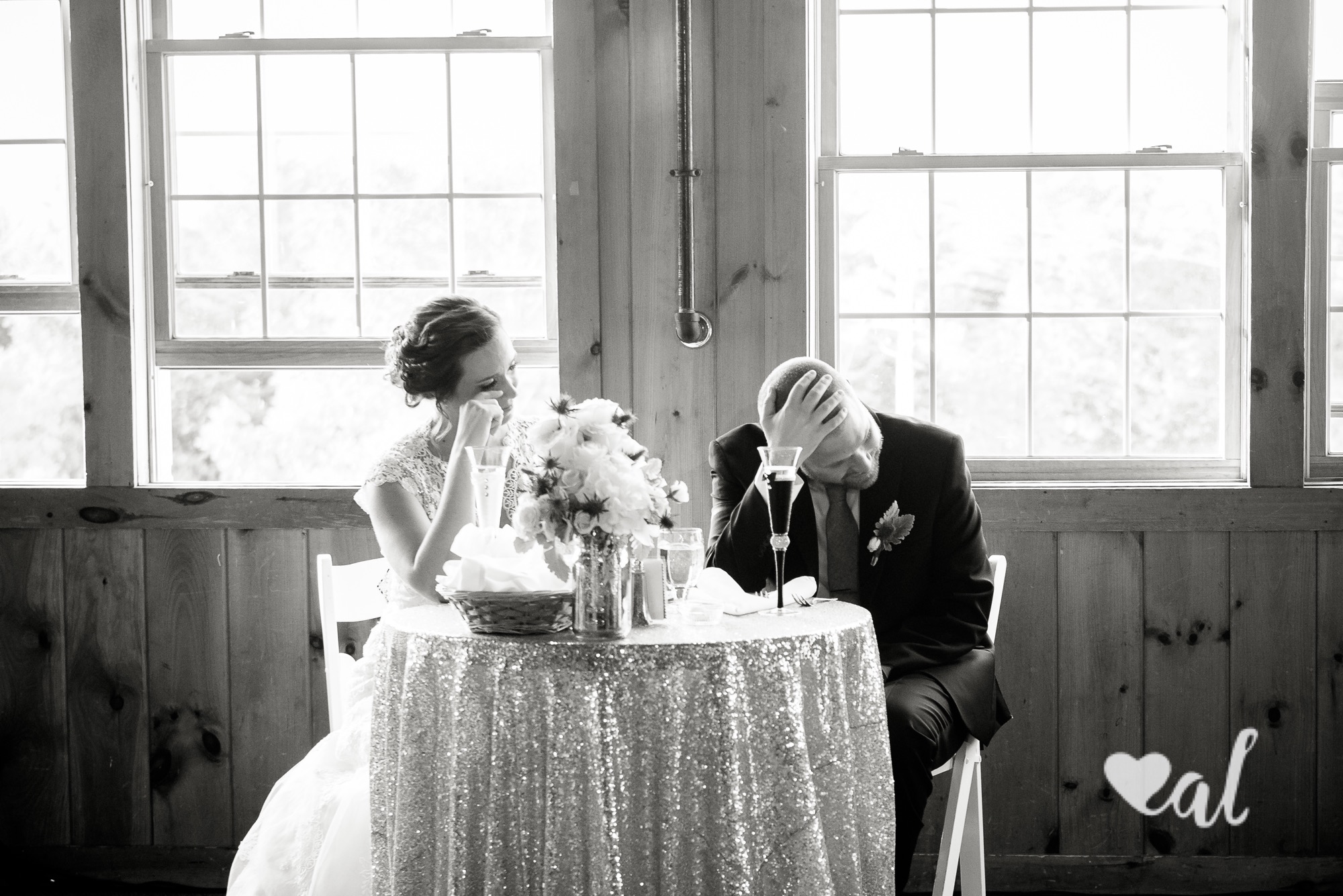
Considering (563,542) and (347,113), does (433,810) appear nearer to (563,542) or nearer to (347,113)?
(563,542)

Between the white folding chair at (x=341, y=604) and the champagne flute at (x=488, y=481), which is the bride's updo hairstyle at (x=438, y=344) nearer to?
the white folding chair at (x=341, y=604)

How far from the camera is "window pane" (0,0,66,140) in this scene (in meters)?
3.03

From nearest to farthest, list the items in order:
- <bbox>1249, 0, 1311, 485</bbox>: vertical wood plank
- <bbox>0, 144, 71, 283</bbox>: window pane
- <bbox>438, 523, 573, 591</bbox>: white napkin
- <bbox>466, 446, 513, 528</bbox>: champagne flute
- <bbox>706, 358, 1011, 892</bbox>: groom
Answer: <bbox>438, 523, 573, 591</bbox>: white napkin → <bbox>466, 446, 513, 528</bbox>: champagne flute → <bbox>706, 358, 1011, 892</bbox>: groom → <bbox>1249, 0, 1311, 485</bbox>: vertical wood plank → <bbox>0, 144, 71, 283</bbox>: window pane

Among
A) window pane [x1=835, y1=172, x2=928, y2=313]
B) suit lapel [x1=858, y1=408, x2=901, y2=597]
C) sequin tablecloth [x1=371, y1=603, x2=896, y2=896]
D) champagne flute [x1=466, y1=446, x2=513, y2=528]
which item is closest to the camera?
sequin tablecloth [x1=371, y1=603, x2=896, y2=896]

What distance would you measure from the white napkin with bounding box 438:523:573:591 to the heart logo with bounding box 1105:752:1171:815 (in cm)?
162

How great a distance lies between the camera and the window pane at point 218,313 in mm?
3021

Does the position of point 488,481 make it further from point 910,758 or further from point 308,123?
point 308,123

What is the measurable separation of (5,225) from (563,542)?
2.13 meters

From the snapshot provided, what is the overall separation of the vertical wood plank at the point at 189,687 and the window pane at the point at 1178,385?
221cm

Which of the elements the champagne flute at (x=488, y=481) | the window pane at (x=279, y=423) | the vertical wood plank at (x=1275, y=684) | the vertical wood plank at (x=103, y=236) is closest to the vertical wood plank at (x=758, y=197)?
the window pane at (x=279, y=423)

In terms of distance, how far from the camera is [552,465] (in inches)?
67.4

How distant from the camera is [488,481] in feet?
6.19

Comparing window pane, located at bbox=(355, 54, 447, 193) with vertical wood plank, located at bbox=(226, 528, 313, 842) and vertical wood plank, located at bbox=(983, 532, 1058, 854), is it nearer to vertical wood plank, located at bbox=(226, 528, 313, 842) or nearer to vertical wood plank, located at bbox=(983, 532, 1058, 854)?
vertical wood plank, located at bbox=(226, 528, 313, 842)

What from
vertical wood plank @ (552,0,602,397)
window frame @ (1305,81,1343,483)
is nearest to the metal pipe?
vertical wood plank @ (552,0,602,397)
